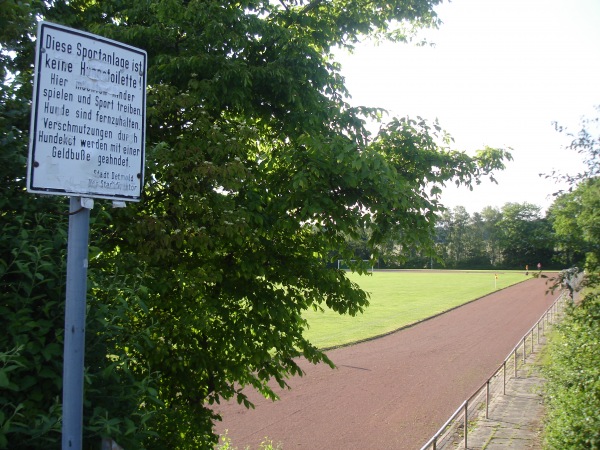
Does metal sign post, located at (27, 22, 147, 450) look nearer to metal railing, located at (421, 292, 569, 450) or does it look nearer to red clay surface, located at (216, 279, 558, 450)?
red clay surface, located at (216, 279, 558, 450)

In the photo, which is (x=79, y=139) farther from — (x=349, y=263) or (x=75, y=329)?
(x=349, y=263)

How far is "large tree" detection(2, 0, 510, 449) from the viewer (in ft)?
17.3

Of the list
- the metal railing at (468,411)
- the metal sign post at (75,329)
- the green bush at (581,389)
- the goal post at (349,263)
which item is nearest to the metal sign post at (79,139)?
→ the metal sign post at (75,329)

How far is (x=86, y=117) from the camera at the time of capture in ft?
6.99

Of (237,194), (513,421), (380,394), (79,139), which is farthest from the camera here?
(380,394)

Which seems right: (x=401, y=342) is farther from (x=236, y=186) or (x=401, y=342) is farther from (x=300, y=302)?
(x=236, y=186)

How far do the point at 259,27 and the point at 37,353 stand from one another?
519 cm

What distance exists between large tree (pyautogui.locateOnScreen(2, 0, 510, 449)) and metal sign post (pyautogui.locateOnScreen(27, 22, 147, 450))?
7.63ft

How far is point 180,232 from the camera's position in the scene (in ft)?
16.7

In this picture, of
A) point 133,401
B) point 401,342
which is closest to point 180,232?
point 133,401

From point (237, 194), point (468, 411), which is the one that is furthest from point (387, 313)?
point (237, 194)

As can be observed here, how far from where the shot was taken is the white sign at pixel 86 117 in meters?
2.00

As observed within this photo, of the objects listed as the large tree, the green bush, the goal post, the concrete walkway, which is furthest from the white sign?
the concrete walkway

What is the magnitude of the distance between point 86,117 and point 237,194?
404cm
